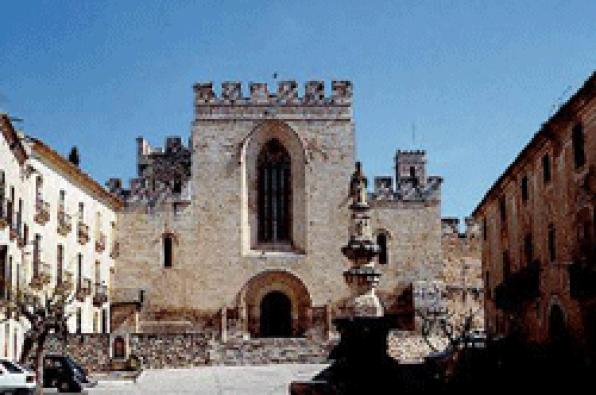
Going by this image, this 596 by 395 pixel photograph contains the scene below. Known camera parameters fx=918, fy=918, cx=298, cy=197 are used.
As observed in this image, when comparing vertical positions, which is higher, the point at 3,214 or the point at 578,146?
the point at 578,146

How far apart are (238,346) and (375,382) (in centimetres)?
2184

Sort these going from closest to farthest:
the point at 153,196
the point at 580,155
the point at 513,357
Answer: the point at 513,357, the point at 580,155, the point at 153,196

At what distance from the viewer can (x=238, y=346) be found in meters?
36.9

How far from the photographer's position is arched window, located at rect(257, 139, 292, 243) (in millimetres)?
42500

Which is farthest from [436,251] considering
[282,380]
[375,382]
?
[375,382]

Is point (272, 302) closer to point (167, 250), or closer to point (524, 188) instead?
point (167, 250)

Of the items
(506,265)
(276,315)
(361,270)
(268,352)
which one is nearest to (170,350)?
(268,352)

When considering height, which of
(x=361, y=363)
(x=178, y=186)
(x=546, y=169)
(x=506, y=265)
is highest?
(x=178, y=186)

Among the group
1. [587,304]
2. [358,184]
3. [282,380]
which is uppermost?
[358,184]

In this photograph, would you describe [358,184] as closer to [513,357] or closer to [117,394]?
[513,357]

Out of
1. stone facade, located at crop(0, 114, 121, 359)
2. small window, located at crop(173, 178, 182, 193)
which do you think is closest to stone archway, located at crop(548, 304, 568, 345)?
stone facade, located at crop(0, 114, 121, 359)

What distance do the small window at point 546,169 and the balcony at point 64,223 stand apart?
719 inches

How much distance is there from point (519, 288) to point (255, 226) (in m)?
17.0

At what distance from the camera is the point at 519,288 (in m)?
27.8
